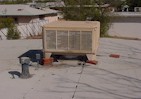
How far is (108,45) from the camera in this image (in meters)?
15.8

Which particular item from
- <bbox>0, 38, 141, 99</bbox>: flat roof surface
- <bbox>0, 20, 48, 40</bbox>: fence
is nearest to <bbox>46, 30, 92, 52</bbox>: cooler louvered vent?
<bbox>0, 38, 141, 99</bbox>: flat roof surface

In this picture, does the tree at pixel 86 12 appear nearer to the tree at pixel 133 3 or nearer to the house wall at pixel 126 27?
the house wall at pixel 126 27

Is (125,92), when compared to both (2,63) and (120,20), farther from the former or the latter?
(120,20)

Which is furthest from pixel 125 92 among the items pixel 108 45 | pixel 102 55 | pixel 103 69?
pixel 108 45

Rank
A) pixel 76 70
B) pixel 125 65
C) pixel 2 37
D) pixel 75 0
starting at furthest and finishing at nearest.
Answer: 1. pixel 75 0
2. pixel 2 37
3. pixel 125 65
4. pixel 76 70

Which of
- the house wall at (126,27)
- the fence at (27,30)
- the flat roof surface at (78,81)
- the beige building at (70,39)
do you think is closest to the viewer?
the flat roof surface at (78,81)

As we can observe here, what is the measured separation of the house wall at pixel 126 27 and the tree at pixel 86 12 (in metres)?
1.61

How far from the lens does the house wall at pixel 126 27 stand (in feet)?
91.2

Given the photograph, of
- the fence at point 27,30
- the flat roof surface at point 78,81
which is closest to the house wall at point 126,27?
the fence at point 27,30

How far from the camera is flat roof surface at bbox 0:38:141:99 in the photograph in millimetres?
7734

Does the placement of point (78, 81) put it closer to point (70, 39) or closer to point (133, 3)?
point (70, 39)

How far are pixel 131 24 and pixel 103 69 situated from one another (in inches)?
727

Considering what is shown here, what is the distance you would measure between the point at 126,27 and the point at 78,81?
1998 centimetres

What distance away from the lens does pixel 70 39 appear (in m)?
10.8
